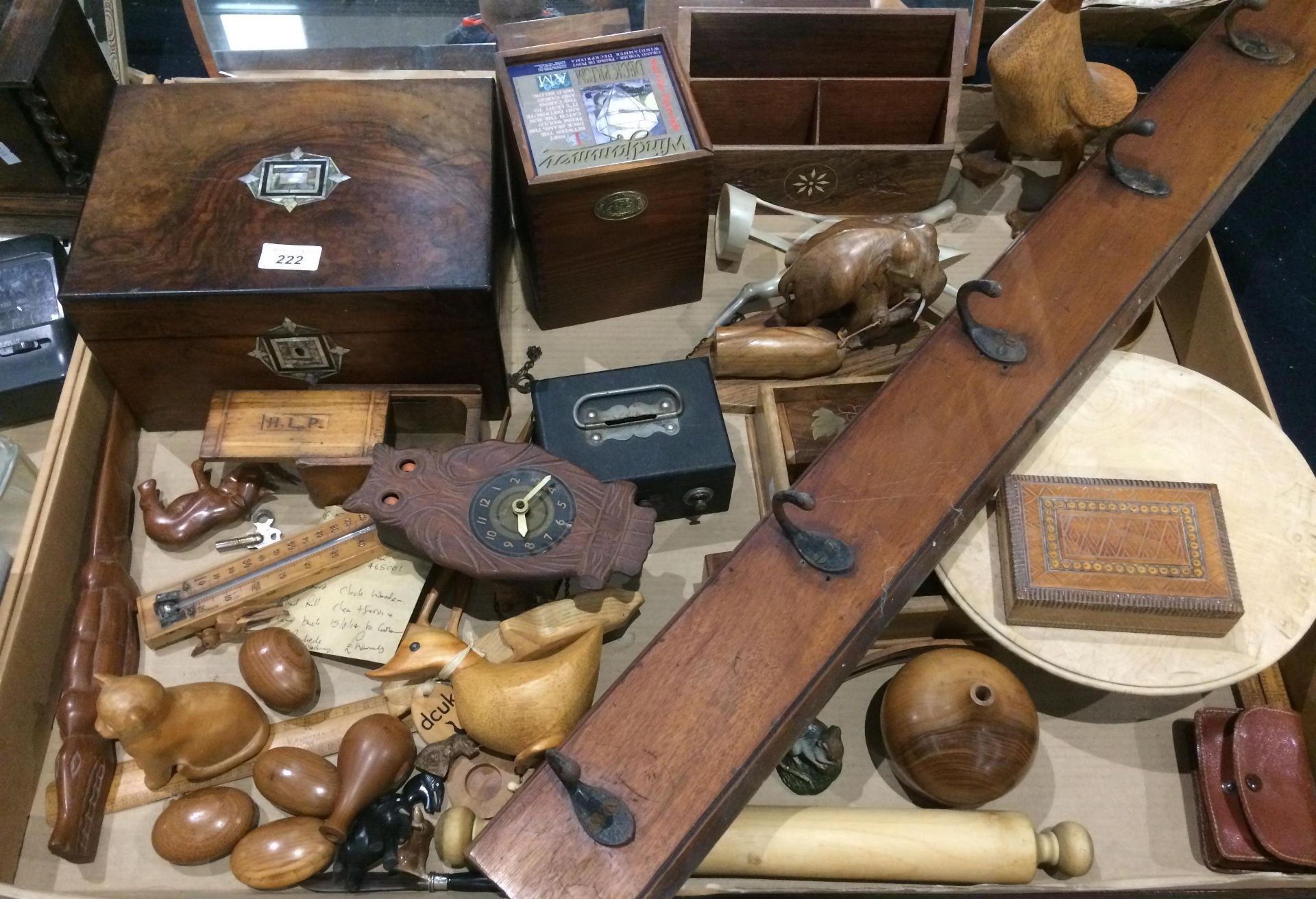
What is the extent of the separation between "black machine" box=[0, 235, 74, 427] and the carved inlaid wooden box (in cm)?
154

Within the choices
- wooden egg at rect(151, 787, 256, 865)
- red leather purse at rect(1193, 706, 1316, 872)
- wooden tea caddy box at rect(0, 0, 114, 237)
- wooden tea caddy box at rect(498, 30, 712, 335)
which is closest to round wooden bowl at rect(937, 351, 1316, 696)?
red leather purse at rect(1193, 706, 1316, 872)

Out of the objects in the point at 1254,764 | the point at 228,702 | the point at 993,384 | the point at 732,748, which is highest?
the point at 993,384

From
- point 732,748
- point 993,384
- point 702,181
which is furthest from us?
point 702,181

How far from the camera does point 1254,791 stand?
1373 mm

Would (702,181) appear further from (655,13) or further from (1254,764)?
(1254,764)

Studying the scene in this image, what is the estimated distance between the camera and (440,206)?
1522mm

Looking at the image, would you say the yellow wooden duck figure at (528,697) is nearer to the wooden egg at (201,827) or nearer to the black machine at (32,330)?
the wooden egg at (201,827)

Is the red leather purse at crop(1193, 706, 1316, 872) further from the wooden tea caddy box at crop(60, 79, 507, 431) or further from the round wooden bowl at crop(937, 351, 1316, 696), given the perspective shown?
the wooden tea caddy box at crop(60, 79, 507, 431)

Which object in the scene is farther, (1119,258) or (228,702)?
(1119,258)

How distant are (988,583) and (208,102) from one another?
57.2 inches

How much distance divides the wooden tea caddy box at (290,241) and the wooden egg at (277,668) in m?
0.43

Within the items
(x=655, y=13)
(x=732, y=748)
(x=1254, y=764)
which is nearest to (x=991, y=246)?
(x=655, y=13)

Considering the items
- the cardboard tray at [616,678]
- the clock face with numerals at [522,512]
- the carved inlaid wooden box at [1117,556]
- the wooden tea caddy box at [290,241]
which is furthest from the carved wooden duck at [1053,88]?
the clock face with numerals at [522,512]

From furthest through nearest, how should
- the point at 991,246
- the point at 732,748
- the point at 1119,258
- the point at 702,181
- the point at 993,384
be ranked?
the point at 991,246 < the point at 702,181 < the point at 1119,258 < the point at 993,384 < the point at 732,748
